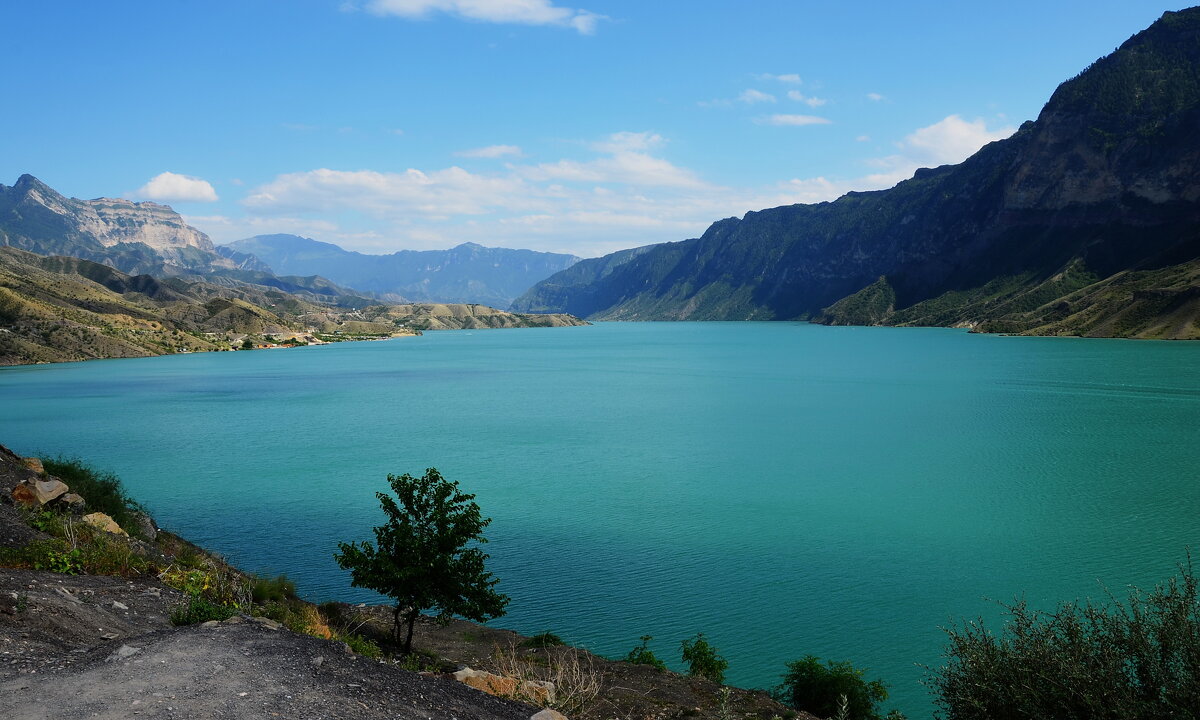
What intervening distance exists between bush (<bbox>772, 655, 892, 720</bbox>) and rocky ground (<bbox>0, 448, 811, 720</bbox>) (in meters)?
1.56

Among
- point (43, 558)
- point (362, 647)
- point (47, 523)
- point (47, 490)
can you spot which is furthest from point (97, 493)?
point (362, 647)

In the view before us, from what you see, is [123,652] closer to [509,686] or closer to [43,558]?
[509,686]

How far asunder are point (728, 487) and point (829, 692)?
28058 millimetres

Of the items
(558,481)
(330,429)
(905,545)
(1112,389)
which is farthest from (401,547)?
(1112,389)

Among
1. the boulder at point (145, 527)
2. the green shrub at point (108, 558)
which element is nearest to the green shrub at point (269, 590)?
the green shrub at point (108, 558)

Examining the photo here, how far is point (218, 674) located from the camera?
38.9 feet

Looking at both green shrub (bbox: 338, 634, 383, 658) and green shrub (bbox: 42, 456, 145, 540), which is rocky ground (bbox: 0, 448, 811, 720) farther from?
green shrub (bbox: 42, 456, 145, 540)

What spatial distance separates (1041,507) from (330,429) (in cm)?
6059

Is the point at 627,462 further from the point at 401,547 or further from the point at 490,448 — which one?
the point at 401,547

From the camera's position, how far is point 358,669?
1323cm

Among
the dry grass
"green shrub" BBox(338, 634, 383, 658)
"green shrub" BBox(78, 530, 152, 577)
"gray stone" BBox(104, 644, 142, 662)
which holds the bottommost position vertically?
the dry grass

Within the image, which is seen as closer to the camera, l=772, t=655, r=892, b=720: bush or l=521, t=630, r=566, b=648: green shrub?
l=772, t=655, r=892, b=720: bush

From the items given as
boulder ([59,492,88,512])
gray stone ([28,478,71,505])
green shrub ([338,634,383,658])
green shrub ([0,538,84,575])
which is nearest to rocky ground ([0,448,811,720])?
green shrub ([0,538,84,575])

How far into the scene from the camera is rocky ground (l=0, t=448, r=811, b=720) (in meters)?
10.9
